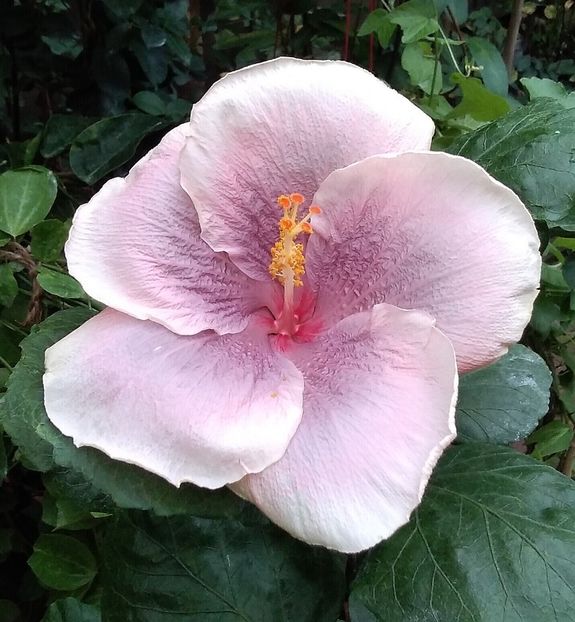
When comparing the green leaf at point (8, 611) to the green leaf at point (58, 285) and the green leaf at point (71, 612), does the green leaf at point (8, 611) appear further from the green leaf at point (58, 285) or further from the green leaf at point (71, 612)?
the green leaf at point (58, 285)

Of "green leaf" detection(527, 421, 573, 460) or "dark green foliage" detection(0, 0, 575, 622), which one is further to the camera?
"green leaf" detection(527, 421, 573, 460)

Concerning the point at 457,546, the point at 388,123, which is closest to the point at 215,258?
the point at 388,123

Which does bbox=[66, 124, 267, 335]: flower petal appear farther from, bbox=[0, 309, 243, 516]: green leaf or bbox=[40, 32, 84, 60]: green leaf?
bbox=[40, 32, 84, 60]: green leaf

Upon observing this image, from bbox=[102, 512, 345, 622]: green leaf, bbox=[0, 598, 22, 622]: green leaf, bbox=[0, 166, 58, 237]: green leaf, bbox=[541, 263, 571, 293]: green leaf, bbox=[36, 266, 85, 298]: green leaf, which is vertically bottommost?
bbox=[0, 598, 22, 622]: green leaf

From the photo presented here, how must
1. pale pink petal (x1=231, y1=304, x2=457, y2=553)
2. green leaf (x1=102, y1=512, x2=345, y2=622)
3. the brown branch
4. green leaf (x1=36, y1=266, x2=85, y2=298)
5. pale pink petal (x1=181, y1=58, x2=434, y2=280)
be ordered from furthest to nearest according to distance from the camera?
the brown branch
green leaf (x1=36, y1=266, x2=85, y2=298)
green leaf (x1=102, y1=512, x2=345, y2=622)
pale pink petal (x1=181, y1=58, x2=434, y2=280)
pale pink petal (x1=231, y1=304, x2=457, y2=553)

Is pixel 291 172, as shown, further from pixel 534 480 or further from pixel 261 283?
pixel 534 480

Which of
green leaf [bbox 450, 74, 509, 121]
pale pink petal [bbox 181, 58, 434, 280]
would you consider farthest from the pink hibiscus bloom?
green leaf [bbox 450, 74, 509, 121]
